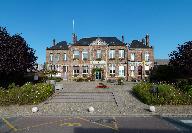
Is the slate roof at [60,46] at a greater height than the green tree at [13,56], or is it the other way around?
the slate roof at [60,46]

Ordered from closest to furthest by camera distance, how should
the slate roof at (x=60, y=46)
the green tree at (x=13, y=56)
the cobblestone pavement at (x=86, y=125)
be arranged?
the cobblestone pavement at (x=86, y=125)
the green tree at (x=13, y=56)
the slate roof at (x=60, y=46)

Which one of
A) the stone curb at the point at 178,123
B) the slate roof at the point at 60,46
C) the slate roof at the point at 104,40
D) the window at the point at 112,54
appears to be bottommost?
the stone curb at the point at 178,123

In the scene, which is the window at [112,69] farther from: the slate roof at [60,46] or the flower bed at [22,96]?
the flower bed at [22,96]

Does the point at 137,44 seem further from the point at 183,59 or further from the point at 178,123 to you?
the point at 178,123

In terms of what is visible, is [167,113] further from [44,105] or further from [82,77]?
[82,77]

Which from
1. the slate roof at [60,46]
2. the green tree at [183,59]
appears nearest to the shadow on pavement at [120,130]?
the green tree at [183,59]

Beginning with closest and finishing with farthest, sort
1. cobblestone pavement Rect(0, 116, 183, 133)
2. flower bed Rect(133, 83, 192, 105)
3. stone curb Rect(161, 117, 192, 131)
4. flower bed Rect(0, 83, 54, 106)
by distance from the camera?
cobblestone pavement Rect(0, 116, 183, 133) → stone curb Rect(161, 117, 192, 131) → flower bed Rect(133, 83, 192, 105) → flower bed Rect(0, 83, 54, 106)

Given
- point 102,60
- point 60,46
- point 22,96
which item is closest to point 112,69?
point 102,60

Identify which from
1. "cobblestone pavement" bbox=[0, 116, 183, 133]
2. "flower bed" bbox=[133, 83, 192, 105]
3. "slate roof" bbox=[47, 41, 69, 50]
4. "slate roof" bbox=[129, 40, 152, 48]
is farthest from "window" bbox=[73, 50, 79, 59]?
"cobblestone pavement" bbox=[0, 116, 183, 133]

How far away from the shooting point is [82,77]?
5781 cm

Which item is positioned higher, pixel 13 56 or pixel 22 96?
pixel 13 56

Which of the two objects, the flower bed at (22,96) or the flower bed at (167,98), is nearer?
the flower bed at (167,98)

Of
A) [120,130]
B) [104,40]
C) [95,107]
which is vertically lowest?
[120,130]

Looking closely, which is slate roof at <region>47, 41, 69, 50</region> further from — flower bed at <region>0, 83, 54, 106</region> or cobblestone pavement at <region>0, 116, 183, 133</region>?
cobblestone pavement at <region>0, 116, 183, 133</region>
